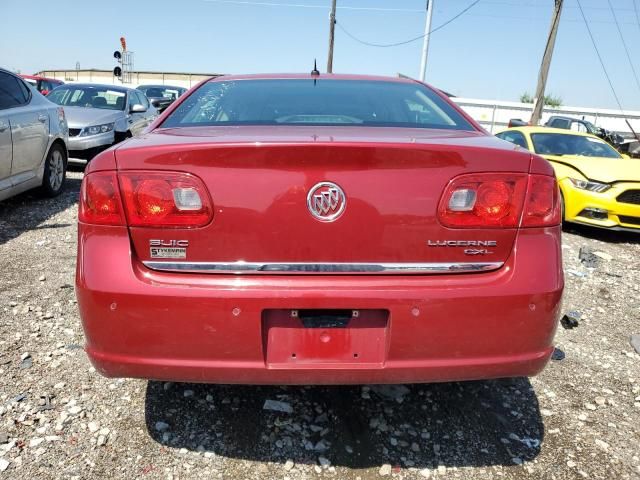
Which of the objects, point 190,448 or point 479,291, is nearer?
point 479,291

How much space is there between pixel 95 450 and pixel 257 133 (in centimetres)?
143

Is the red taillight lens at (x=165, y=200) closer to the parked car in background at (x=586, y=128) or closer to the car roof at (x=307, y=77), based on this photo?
the car roof at (x=307, y=77)

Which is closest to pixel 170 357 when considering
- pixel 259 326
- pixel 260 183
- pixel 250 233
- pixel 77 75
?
pixel 259 326

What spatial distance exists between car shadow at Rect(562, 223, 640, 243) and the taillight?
5.03 meters

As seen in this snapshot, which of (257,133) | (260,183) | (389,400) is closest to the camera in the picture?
(260,183)

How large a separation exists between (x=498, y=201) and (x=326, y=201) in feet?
1.97

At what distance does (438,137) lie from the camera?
197cm

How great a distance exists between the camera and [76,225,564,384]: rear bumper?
Result: 5.70 ft

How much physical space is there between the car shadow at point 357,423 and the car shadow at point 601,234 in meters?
4.33

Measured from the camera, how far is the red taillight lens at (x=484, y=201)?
5.82ft

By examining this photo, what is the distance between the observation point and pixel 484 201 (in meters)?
1.79

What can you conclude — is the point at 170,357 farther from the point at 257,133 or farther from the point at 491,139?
the point at 491,139

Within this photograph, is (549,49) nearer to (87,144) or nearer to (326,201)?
(87,144)

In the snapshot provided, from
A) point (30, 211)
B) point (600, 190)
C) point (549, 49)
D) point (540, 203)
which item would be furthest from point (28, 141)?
point (549, 49)
